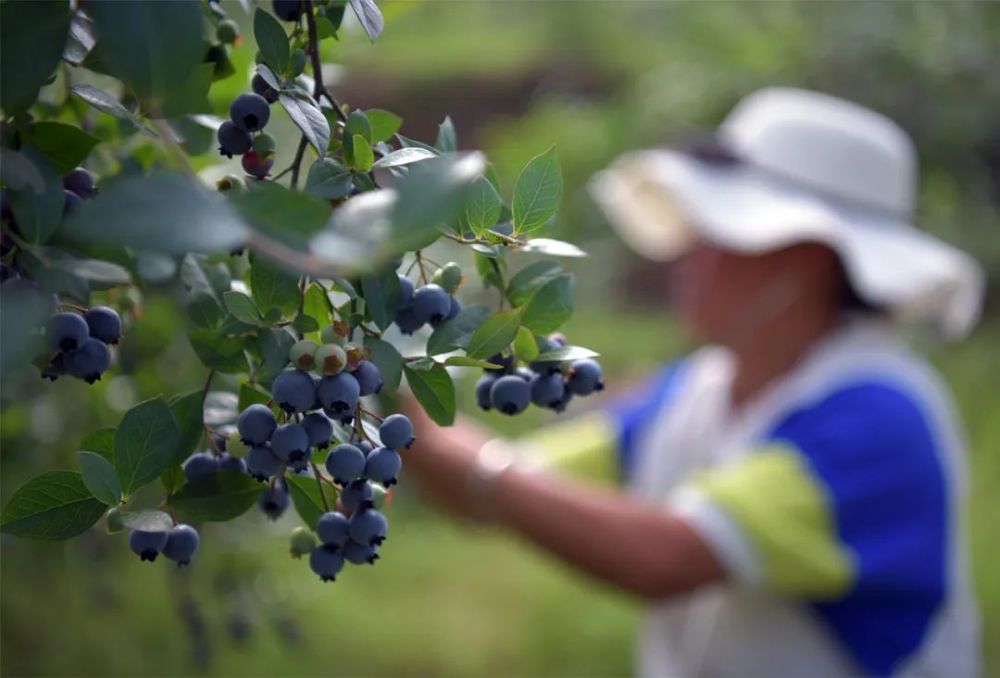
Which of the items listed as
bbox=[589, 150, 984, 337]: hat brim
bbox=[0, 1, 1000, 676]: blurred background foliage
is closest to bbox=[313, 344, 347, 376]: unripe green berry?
bbox=[0, 1, 1000, 676]: blurred background foliage

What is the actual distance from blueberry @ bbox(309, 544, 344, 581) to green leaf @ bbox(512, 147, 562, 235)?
183 mm

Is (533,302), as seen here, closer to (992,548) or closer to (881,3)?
(992,548)

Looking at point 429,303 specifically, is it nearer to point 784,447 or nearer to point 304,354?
point 304,354

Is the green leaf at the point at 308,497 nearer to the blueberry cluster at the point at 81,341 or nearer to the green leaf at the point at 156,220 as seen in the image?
the blueberry cluster at the point at 81,341

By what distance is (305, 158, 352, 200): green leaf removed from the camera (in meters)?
0.52

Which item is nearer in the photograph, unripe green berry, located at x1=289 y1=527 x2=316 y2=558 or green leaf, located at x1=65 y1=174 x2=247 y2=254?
green leaf, located at x1=65 y1=174 x2=247 y2=254

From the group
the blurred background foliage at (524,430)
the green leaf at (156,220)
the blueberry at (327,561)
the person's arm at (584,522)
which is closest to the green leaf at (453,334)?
the blueberry at (327,561)

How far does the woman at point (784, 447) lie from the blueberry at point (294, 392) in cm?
115

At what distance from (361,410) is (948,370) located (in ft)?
17.2

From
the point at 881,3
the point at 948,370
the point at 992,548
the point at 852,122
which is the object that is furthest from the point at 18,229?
the point at 948,370

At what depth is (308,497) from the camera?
1.96 feet

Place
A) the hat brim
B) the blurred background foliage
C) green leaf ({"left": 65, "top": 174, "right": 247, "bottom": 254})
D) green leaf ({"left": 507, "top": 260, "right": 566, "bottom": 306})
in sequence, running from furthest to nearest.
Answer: the hat brim < the blurred background foliage < green leaf ({"left": 507, "top": 260, "right": 566, "bottom": 306}) < green leaf ({"left": 65, "top": 174, "right": 247, "bottom": 254})

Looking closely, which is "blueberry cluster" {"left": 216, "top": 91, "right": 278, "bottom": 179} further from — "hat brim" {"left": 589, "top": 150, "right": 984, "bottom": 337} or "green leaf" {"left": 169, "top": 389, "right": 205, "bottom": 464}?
"hat brim" {"left": 589, "top": 150, "right": 984, "bottom": 337}

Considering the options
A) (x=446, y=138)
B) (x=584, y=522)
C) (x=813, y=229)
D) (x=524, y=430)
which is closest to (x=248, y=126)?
(x=446, y=138)
